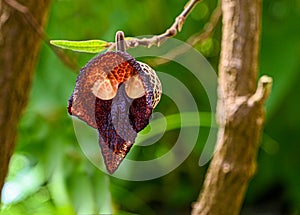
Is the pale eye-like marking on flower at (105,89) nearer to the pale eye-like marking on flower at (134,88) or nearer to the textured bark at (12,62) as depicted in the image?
the pale eye-like marking on flower at (134,88)

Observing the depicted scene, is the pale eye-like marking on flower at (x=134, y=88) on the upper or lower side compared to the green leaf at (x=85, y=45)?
lower

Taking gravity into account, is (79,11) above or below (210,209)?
above

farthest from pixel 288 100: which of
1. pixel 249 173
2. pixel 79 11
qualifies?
pixel 249 173

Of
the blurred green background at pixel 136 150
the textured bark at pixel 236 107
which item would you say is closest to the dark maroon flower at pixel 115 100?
the textured bark at pixel 236 107

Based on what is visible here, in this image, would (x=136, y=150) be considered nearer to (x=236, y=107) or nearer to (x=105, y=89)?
(x=236, y=107)

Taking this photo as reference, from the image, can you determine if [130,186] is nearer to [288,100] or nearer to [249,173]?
[288,100]

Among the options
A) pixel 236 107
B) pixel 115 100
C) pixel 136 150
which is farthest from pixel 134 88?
pixel 136 150
